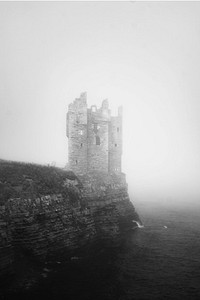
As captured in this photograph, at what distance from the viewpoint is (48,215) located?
23.7 metres

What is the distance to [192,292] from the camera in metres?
18.5

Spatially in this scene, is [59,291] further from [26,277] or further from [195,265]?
[195,265]

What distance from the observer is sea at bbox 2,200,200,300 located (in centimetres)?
1789

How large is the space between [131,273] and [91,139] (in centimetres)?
2528

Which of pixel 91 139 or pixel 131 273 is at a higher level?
pixel 91 139

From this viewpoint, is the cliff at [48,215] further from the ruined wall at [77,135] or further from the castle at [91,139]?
the castle at [91,139]

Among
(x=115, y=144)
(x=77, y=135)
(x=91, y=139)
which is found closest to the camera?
(x=77, y=135)

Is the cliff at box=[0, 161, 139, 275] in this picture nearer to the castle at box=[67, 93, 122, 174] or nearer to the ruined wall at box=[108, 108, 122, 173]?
the castle at box=[67, 93, 122, 174]

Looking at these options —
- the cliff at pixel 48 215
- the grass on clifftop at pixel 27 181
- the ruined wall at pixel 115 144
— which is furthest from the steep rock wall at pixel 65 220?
the ruined wall at pixel 115 144

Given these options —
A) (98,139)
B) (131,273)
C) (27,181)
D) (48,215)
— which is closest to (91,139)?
(98,139)

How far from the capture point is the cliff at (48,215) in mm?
20719

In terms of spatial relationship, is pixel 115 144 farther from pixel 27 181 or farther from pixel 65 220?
pixel 27 181

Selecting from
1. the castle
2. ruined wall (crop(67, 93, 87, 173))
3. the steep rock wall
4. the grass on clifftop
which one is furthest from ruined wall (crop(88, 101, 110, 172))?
the grass on clifftop

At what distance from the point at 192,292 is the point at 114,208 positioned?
18.1 metres
